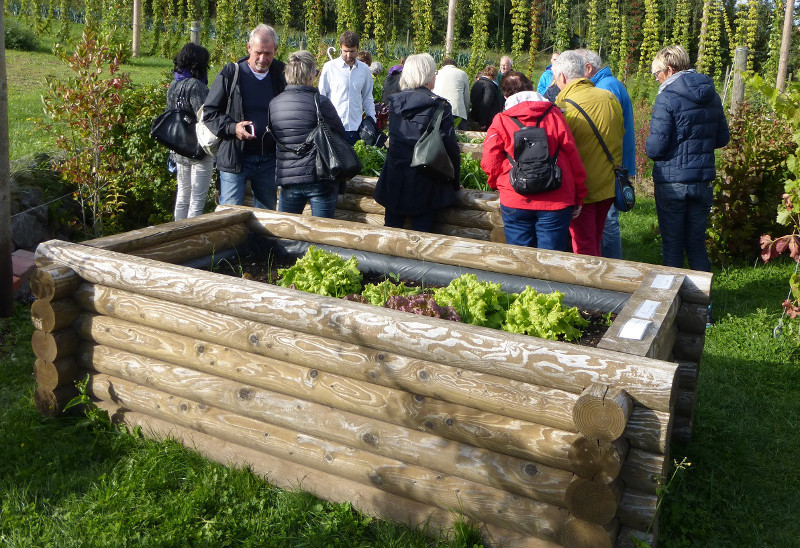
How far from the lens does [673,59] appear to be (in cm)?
612

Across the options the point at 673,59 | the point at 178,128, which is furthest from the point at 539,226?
the point at 178,128

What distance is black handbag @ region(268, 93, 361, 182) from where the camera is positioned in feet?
19.1

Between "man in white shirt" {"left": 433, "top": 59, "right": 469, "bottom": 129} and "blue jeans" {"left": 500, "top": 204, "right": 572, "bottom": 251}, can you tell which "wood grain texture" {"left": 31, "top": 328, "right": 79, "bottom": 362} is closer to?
"blue jeans" {"left": 500, "top": 204, "right": 572, "bottom": 251}

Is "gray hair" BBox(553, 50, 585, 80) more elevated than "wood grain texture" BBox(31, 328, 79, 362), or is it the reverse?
"gray hair" BBox(553, 50, 585, 80)

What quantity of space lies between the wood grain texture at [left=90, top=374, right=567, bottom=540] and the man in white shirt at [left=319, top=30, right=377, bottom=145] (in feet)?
16.2

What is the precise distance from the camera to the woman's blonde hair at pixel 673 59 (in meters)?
6.13

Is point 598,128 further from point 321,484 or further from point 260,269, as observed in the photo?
point 321,484

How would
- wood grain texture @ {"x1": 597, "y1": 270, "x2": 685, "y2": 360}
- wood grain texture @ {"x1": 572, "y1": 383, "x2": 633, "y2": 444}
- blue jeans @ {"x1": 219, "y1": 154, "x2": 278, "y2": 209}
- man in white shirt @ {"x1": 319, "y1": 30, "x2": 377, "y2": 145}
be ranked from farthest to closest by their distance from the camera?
man in white shirt @ {"x1": 319, "y1": 30, "x2": 377, "y2": 145}
blue jeans @ {"x1": 219, "y1": 154, "x2": 278, "y2": 209}
wood grain texture @ {"x1": 597, "y1": 270, "x2": 685, "y2": 360}
wood grain texture @ {"x1": 572, "y1": 383, "x2": 633, "y2": 444}

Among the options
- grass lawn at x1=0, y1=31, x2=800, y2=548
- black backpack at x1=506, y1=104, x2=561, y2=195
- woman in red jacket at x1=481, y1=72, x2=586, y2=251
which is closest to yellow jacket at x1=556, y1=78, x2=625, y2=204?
woman in red jacket at x1=481, y1=72, x2=586, y2=251

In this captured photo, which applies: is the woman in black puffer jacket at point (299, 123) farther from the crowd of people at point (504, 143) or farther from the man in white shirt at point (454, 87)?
the man in white shirt at point (454, 87)

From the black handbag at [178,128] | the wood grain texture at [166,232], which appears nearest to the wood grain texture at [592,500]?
the wood grain texture at [166,232]

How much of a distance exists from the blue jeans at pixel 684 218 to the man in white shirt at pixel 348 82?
3.63 m

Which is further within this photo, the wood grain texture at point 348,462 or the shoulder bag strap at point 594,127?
the shoulder bag strap at point 594,127

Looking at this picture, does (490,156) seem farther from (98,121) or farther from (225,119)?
(98,121)
